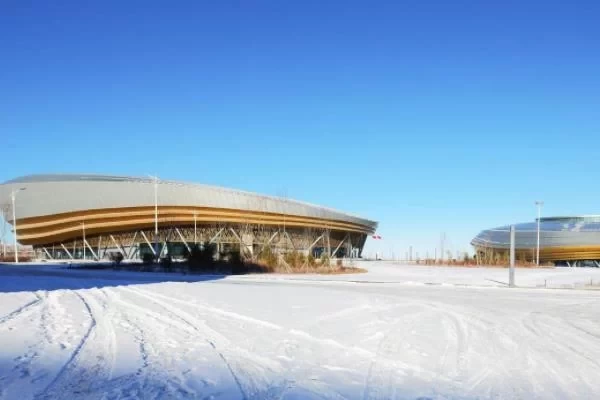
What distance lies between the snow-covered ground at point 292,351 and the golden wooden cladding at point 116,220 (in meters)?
52.9

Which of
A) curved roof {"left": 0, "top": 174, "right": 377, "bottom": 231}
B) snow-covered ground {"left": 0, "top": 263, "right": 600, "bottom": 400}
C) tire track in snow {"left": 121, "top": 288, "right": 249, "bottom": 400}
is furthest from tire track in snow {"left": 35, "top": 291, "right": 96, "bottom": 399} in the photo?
curved roof {"left": 0, "top": 174, "right": 377, "bottom": 231}

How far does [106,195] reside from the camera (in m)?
65.9

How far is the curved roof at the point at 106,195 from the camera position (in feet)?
215

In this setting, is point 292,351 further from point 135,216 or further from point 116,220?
point 116,220

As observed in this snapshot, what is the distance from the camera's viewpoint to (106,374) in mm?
6270

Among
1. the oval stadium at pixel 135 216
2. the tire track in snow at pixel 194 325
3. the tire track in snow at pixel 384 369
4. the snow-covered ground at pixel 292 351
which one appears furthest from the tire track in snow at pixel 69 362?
the oval stadium at pixel 135 216

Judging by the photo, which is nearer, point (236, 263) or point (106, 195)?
point (236, 263)

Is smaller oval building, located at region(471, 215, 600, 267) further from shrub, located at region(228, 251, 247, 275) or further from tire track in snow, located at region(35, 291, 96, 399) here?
tire track in snow, located at region(35, 291, 96, 399)

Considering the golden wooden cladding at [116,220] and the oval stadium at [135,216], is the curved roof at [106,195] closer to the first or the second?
the oval stadium at [135,216]

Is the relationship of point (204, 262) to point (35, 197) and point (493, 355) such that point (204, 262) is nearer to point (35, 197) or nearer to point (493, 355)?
point (493, 355)

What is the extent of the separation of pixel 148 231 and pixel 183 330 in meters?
62.2

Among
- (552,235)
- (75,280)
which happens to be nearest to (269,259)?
(75,280)

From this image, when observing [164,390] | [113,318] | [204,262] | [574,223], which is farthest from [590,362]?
[574,223]

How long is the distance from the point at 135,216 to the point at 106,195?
4.10 m
